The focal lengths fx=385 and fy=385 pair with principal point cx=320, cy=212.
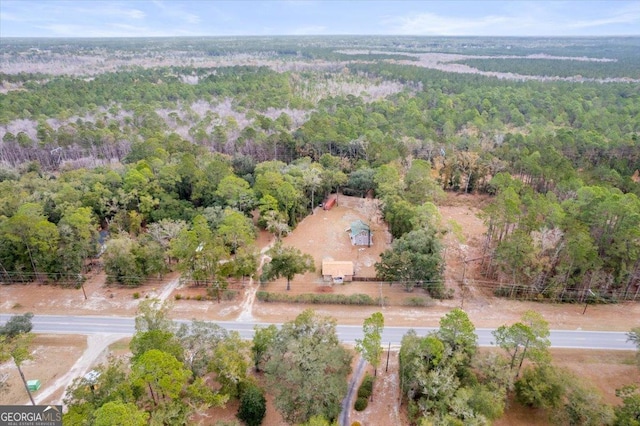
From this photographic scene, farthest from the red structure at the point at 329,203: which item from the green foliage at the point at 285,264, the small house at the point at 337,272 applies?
the green foliage at the point at 285,264

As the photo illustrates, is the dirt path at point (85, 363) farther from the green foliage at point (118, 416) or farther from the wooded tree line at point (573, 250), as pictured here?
the wooded tree line at point (573, 250)

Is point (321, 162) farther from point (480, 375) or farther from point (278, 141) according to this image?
point (480, 375)

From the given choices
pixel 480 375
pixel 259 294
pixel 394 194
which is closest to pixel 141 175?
pixel 259 294

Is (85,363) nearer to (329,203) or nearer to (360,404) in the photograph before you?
(360,404)

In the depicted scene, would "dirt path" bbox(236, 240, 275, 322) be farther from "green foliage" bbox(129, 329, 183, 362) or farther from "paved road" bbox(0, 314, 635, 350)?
"green foliage" bbox(129, 329, 183, 362)

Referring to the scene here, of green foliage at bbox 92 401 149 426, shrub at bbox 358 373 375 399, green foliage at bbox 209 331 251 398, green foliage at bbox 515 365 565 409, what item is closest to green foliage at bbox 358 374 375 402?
shrub at bbox 358 373 375 399

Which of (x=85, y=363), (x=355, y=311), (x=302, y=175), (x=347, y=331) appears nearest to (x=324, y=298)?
(x=355, y=311)
